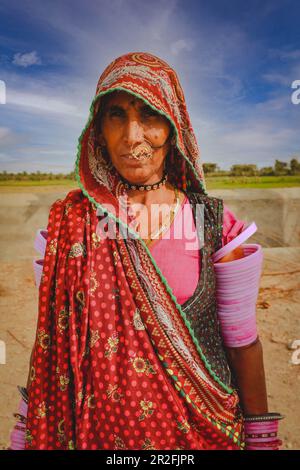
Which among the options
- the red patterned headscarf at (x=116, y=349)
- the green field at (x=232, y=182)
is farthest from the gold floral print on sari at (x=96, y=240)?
the green field at (x=232, y=182)

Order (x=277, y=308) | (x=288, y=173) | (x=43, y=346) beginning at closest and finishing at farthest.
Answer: (x=43, y=346)
(x=277, y=308)
(x=288, y=173)

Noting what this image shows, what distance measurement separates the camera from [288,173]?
17.7 metres

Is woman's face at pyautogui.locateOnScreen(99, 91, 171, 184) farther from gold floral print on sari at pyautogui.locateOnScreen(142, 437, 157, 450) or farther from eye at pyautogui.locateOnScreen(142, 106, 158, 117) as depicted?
gold floral print on sari at pyautogui.locateOnScreen(142, 437, 157, 450)

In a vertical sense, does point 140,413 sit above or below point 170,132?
below

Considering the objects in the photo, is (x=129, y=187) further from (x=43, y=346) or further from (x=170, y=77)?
(x=43, y=346)

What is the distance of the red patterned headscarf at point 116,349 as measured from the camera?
114 cm

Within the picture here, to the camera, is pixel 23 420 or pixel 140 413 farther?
pixel 23 420

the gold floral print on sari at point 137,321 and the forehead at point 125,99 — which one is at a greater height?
the forehead at point 125,99

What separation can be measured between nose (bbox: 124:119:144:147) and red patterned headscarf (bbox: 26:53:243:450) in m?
0.09

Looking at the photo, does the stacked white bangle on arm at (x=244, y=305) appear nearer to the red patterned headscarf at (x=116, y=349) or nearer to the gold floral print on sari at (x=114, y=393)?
the red patterned headscarf at (x=116, y=349)

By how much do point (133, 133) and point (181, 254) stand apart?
445 millimetres

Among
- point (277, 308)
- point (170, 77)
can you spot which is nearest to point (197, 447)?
point (170, 77)

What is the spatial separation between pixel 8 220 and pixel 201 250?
7889 millimetres

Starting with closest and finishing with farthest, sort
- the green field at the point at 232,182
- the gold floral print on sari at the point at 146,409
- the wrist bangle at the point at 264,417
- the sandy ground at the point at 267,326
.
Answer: the gold floral print on sari at the point at 146,409 < the wrist bangle at the point at 264,417 < the sandy ground at the point at 267,326 < the green field at the point at 232,182
